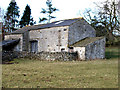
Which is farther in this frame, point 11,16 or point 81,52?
point 11,16

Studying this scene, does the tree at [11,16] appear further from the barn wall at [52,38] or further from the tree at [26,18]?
the barn wall at [52,38]

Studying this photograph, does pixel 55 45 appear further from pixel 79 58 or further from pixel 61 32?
pixel 79 58

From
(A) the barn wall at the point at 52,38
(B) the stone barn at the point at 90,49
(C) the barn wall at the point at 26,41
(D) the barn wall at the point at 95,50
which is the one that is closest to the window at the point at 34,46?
(A) the barn wall at the point at 52,38

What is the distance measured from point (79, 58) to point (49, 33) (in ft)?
28.8

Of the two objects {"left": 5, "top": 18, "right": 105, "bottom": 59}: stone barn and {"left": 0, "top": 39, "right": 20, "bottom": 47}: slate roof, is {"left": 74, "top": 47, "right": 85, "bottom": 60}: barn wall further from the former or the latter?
{"left": 0, "top": 39, "right": 20, "bottom": 47}: slate roof

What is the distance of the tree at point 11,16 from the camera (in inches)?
2115

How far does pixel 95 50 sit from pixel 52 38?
853 cm

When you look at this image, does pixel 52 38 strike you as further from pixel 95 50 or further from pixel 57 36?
pixel 95 50

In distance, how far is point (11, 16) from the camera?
57625mm

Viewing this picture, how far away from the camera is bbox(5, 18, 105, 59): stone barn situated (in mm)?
29594

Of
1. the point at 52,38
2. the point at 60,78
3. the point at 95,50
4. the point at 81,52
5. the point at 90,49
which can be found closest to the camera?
the point at 60,78

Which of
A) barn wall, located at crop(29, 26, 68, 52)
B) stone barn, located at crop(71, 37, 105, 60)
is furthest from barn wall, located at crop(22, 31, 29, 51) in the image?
stone barn, located at crop(71, 37, 105, 60)

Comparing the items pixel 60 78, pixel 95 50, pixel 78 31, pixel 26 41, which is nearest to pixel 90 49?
pixel 95 50

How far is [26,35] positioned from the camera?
3712cm
